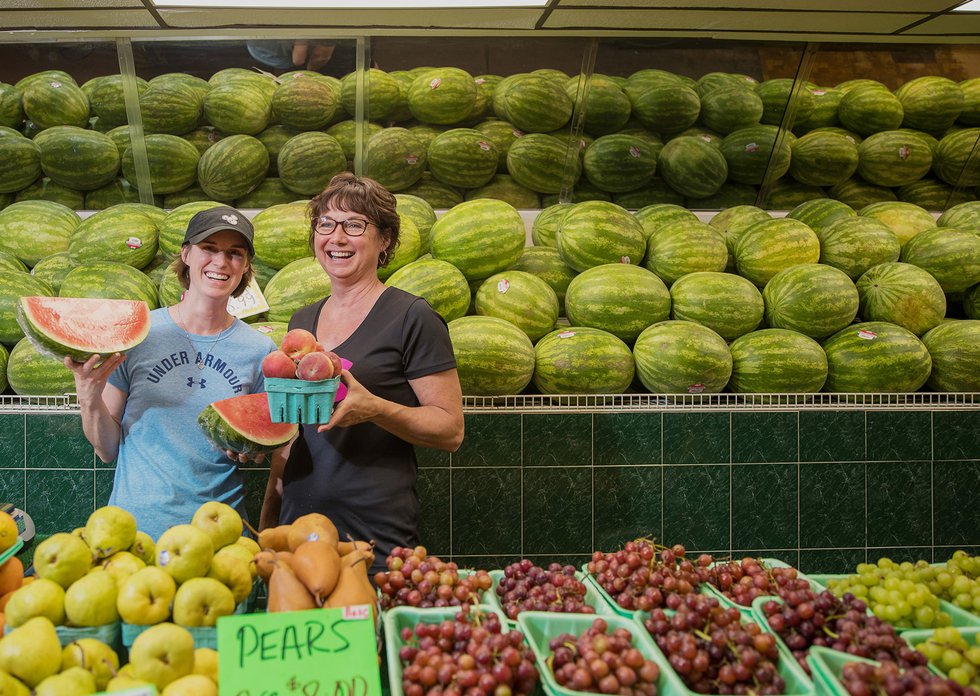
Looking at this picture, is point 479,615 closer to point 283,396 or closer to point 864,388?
point 283,396

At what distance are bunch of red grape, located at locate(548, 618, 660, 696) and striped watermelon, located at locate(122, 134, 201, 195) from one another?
2898 mm

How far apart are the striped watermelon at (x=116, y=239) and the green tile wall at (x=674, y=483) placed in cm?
72

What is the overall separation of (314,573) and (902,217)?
3.36 metres

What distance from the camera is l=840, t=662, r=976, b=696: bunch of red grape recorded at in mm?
1157

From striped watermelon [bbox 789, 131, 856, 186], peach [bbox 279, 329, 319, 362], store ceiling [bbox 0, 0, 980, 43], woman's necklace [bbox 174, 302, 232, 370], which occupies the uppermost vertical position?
store ceiling [bbox 0, 0, 980, 43]

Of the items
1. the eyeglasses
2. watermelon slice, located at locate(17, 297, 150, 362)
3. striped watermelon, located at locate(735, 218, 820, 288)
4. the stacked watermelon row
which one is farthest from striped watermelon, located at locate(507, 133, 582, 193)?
watermelon slice, located at locate(17, 297, 150, 362)

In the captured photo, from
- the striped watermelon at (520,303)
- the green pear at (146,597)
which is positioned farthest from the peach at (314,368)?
the striped watermelon at (520,303)

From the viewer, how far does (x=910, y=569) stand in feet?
5.52

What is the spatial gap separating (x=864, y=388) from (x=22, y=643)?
2.92 meters

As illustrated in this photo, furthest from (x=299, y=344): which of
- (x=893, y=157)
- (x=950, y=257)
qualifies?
(x=893, y=157)

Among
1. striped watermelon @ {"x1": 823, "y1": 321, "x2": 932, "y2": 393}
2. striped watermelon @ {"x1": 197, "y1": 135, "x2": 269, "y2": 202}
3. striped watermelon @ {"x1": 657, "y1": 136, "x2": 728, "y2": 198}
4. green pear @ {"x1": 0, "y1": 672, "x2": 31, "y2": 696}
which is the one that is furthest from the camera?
striped watermelon @ {"x1": 657, "y1": 136, "x2": 728, "y2": 198}

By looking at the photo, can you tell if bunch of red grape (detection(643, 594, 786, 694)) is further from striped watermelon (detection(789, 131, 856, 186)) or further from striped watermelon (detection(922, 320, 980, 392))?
striped watermelon (detection(789, 131, 856, 186))

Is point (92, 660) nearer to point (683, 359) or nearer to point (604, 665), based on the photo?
point (604, 665)

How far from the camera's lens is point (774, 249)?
332 cm
